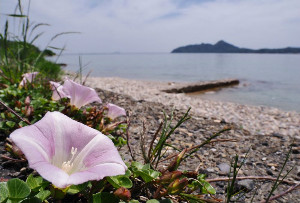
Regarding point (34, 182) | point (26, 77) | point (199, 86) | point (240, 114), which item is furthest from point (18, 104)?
point (199, 86)

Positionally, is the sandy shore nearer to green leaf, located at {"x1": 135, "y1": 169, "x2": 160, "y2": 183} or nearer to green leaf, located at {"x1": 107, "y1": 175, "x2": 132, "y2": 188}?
green leaf, located at {"x1": 135, "y1": 169, "x2": 160, "y2": 183}

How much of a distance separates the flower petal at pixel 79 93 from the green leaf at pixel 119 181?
880 mm

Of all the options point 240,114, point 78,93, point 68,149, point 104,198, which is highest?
point 78,93

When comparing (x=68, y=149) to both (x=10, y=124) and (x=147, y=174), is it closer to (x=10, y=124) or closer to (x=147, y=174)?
(x=147, y=174)

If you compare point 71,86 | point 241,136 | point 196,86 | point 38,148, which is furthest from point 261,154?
point 196,86

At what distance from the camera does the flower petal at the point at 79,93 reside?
80.4 inches

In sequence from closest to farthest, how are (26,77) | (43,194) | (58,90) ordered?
(43,194)
(58,90)
(26,77)

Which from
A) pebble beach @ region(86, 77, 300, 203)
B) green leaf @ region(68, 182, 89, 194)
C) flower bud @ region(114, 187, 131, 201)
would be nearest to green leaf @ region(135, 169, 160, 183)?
flower bud @ region(114, 187, 131, 201)

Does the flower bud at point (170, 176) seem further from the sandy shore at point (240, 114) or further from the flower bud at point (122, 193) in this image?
the sandy shore at point (240, 114)

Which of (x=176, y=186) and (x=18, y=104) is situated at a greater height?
(x=18, y=104)

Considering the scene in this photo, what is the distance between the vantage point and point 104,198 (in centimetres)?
121

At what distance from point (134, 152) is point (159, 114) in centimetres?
160

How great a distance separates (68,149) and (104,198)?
27 centimetres

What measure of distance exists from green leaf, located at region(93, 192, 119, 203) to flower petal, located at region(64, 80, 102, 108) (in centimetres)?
100
